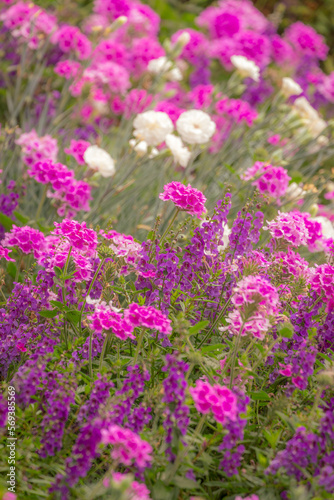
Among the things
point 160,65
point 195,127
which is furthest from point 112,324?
point 160,65

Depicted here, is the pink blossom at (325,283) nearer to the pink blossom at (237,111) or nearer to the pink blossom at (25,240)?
the pink blossom at (25,240)

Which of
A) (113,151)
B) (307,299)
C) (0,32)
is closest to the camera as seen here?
(307,299)

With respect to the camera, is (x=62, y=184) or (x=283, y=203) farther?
(x=283, y=203)

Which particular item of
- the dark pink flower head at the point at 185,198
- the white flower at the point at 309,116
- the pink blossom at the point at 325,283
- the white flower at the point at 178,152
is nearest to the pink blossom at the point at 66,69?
the white flower at the point at 178,152

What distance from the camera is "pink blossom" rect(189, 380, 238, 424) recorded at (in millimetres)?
1286

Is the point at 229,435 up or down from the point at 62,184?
up

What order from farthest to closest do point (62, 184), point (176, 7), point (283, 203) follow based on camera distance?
1. point (176, 7)
2. point (283, 203)
3. point (62, 184)

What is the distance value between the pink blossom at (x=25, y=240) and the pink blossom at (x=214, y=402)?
1036 millimetres

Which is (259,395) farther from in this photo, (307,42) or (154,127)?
(307,42)

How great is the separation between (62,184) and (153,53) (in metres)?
2.36

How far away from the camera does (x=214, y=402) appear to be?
4.23 feet

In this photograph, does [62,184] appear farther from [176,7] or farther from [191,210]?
[176,7]

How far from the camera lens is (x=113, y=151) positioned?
3.93 m

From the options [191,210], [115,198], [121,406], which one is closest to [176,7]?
[115,198]
